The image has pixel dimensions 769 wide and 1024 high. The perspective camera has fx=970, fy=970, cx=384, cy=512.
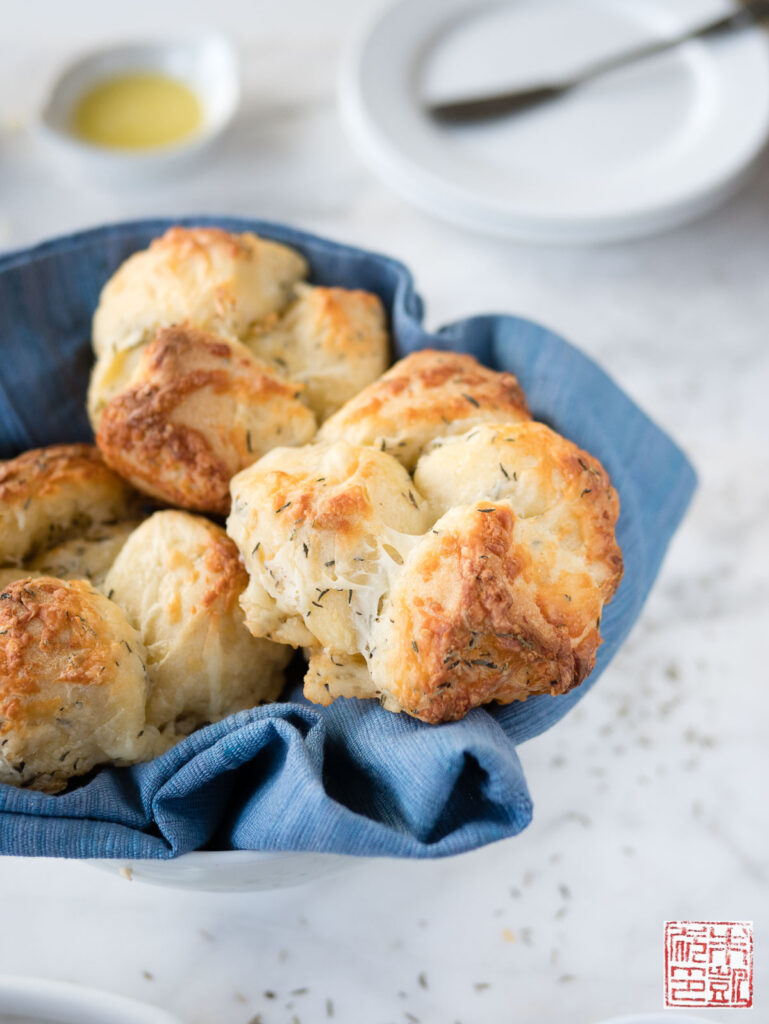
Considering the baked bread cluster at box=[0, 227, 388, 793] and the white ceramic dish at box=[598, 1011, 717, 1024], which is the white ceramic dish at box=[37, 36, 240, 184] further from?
the white ceramic dish at box=[598, 1011, 717, 1024]

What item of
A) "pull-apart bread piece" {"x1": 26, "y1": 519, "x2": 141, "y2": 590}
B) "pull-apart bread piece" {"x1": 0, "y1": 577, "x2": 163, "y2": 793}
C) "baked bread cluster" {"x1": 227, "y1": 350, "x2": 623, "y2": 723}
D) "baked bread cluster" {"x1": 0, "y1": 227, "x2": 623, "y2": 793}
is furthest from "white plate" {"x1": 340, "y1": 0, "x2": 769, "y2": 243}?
"pull-apart bread piece" {"x1": 0, "y1": 577, "x2": 163, "y2": 793}

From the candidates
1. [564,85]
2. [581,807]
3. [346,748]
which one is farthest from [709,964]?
[564,85]

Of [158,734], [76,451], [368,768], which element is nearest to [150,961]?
[158,734]

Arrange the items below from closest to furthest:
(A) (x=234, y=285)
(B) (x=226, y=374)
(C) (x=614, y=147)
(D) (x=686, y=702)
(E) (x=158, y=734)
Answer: (E) (x=158, y=734)
(B) (x=226, y=374)
(A) (x=234, y=285)
(D) (x=686, y=702)
(C) (x=614, y=147)

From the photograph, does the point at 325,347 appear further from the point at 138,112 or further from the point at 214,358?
the point at 138,112

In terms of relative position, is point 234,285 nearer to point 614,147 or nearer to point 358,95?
point 358,95

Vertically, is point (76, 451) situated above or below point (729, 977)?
above
